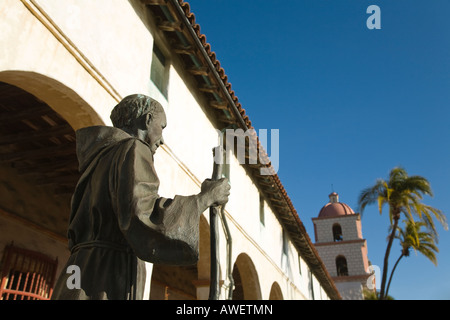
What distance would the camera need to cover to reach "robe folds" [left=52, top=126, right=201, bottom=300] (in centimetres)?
169

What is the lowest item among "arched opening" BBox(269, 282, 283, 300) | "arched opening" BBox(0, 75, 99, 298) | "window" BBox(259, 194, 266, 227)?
"arched opening" BBox(269, 282, 283, 300)

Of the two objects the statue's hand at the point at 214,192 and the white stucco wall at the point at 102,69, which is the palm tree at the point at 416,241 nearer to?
the white stucco wall at the point at 102,69

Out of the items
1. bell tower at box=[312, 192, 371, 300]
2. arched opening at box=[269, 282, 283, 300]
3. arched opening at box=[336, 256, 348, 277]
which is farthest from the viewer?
arched opening at box=[336, 256, 348, 277]

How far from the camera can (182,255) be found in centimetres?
173

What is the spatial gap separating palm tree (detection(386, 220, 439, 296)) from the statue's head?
71.3 feet

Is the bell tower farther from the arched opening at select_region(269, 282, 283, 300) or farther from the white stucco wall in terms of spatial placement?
the white stucco wall

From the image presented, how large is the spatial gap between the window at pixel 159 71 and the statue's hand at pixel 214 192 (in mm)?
5092

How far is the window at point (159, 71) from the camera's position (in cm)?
694

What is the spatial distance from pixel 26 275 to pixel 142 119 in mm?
6463

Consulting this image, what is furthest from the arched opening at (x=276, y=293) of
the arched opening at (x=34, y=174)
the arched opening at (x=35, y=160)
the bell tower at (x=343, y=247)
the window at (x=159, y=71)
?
the bell tower at (x=343, y=247)

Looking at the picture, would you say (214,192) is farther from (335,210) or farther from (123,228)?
(335,210)

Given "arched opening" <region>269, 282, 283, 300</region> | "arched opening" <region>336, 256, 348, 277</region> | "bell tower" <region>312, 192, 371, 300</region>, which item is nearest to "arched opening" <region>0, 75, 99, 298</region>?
"arched opening" <region>269, 282, 283, 300</region>
